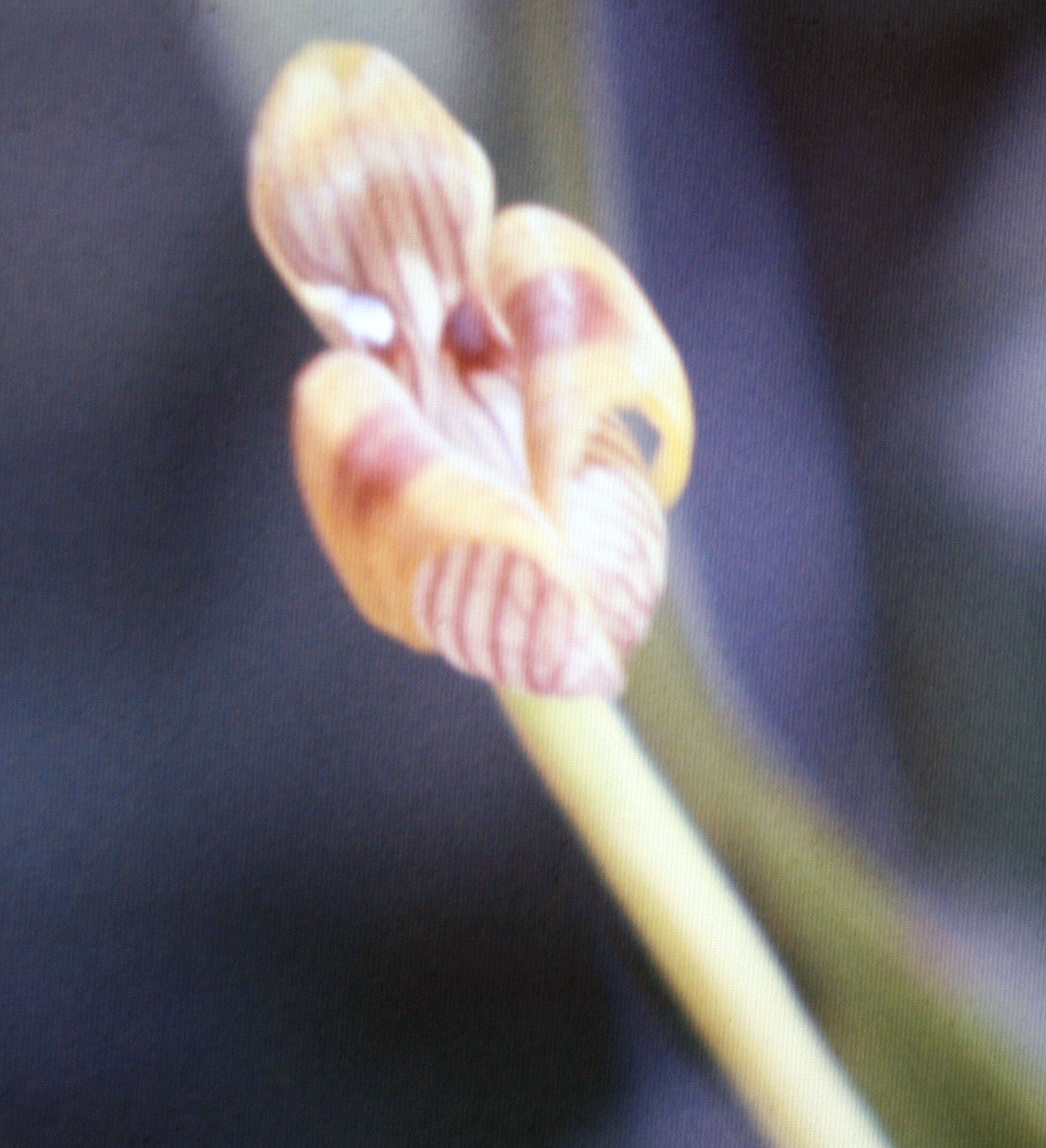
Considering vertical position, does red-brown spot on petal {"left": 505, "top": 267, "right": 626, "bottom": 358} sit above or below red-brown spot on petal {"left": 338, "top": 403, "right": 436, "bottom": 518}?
above

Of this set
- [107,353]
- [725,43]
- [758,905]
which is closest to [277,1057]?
[758,905]

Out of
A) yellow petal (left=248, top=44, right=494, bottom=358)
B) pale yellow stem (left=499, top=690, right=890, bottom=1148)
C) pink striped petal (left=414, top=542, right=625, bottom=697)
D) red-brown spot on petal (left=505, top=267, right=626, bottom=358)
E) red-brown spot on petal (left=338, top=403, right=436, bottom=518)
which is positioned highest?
yellow petal (left=248, top=44, right=494, bottom=358)

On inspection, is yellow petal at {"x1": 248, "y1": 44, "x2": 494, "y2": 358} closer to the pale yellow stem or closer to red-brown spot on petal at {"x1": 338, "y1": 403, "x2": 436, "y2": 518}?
red-brown spot on petal at {"x1": 338, "y1": 403, "x2": 436, "y2": 518}

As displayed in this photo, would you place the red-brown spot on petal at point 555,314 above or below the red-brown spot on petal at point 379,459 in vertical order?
above

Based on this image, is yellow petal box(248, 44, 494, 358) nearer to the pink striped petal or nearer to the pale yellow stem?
the pink striped petal

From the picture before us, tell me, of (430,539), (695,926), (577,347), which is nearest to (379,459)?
(430,539)

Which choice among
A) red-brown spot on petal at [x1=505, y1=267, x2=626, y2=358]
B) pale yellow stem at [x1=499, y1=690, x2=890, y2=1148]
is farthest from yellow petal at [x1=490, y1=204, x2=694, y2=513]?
pale yellow stem at [x1=499, y1=690, x2=890, y2=1148]

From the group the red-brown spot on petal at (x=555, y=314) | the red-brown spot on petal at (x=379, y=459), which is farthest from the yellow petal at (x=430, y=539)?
the red-brown spot on petal at (x=555, y=314)

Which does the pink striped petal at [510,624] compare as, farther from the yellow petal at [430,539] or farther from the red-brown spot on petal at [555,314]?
the red-brown spot on petal at [555,314]
